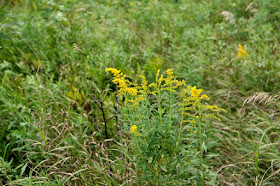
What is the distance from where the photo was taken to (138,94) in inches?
130

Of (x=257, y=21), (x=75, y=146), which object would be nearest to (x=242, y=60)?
(x=257, y=21)

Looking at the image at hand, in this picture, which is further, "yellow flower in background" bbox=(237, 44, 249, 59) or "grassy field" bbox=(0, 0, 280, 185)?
"yellow flower in background" bbox=(237, 44, 249, 59)

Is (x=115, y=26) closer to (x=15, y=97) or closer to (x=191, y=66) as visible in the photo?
(x=191, y=66)

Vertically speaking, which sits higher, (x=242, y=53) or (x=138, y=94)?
(x=242, y=53)

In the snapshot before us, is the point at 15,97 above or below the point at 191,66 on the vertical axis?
below

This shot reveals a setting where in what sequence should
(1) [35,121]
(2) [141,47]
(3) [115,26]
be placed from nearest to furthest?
1. (1) [35,121]
2. (2) [141,47]
3. (3) [115,26]

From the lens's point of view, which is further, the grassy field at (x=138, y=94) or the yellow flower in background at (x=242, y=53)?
the yellow flower in background at (x=242, y=53)

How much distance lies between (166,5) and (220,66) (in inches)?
75.1

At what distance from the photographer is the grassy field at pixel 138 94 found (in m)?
1.93

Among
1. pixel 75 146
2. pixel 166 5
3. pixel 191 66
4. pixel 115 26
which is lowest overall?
pixel 75 146

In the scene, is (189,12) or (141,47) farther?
(189,12)

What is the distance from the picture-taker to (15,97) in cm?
287

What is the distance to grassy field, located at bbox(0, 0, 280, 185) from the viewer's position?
1.93 m

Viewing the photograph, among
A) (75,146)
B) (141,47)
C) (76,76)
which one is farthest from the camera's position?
(141,47)
